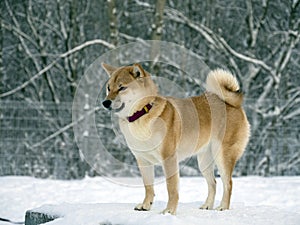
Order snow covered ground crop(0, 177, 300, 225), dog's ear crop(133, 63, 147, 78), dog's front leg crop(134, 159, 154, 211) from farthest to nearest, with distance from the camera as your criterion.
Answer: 1. dog's front leg crop(134, 159, 154, 211)
2. snow covered ground crop(0, 177, 300, 225)
3. dog's ear crop(133, 63, 147, 78)

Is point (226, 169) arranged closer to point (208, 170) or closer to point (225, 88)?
point (208, 170)

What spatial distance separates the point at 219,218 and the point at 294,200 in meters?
2.80

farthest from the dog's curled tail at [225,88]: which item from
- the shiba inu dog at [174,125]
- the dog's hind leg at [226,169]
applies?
the dog's hind leg at [226,169]

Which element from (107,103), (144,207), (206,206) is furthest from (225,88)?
Answer: (107,103)

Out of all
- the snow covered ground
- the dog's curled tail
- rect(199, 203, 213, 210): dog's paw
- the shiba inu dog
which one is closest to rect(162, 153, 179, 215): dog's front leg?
the shiba inu dog

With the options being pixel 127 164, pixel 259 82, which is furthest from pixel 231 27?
pixel 127 164

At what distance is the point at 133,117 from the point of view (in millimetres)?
3670

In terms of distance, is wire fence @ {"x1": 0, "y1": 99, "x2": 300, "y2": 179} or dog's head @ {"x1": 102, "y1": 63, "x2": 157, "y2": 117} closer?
dog's head @ {"x1": 102, "y1": 63, "x2": 157, "y2": 117}

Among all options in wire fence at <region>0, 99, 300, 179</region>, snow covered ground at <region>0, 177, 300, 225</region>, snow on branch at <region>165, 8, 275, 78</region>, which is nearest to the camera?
snow covered ground at <region>0, 177, 300, 225</region>

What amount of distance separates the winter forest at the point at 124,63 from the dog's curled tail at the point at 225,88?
4.91 m

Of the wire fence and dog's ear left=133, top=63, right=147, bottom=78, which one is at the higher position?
dog's ear left=133, top=63, right=147, bottom=78

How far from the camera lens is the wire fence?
9812mm

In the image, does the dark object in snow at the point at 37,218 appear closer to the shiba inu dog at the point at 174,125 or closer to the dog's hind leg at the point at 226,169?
the shiba inu dog at the point at 174,125

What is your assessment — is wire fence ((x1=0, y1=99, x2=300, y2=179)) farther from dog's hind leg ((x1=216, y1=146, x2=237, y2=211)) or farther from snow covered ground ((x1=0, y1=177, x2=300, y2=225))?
dog's hind leg ((x1=216, y1=146, x2=237, y2=211))
